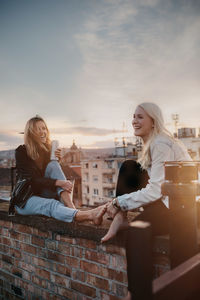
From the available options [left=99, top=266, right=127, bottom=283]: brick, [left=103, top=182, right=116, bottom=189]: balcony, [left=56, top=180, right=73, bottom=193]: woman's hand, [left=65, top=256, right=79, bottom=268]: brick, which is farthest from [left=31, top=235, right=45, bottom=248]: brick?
[left=103, top=182, right=116, bottom=189]: balcony

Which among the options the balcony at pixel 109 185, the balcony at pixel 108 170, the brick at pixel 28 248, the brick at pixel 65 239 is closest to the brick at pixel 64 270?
the brick at pixel 65 239

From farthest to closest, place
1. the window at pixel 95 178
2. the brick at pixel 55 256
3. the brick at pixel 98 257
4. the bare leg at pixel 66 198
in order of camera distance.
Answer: the window at pixel 95 178, the bare leg at pixel 66 198, the brick at pixel 55 256, the brick at pixel 98 257

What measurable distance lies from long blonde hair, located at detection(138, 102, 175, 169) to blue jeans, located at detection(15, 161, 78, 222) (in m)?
0.81

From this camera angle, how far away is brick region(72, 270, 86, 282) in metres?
2.17

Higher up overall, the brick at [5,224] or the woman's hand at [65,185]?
the woman's hand at [65,185]

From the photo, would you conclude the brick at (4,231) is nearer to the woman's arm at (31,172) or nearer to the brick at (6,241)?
the brick at (6,241)

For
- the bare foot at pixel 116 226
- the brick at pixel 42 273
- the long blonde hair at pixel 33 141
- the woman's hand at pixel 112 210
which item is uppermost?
the long blonde hair at pixel 33 141

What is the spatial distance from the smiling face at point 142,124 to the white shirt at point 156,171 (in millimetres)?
210

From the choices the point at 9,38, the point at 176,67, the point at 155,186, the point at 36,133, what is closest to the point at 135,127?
the point at 155,186

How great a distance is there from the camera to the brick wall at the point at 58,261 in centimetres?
196

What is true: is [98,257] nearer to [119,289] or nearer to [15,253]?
[119,289]

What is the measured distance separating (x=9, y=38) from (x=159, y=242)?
19.4 ft

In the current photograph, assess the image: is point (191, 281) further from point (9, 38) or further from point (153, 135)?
point (9, 38)

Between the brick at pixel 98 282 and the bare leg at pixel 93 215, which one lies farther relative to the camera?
the bare leg at pixel 93 215
